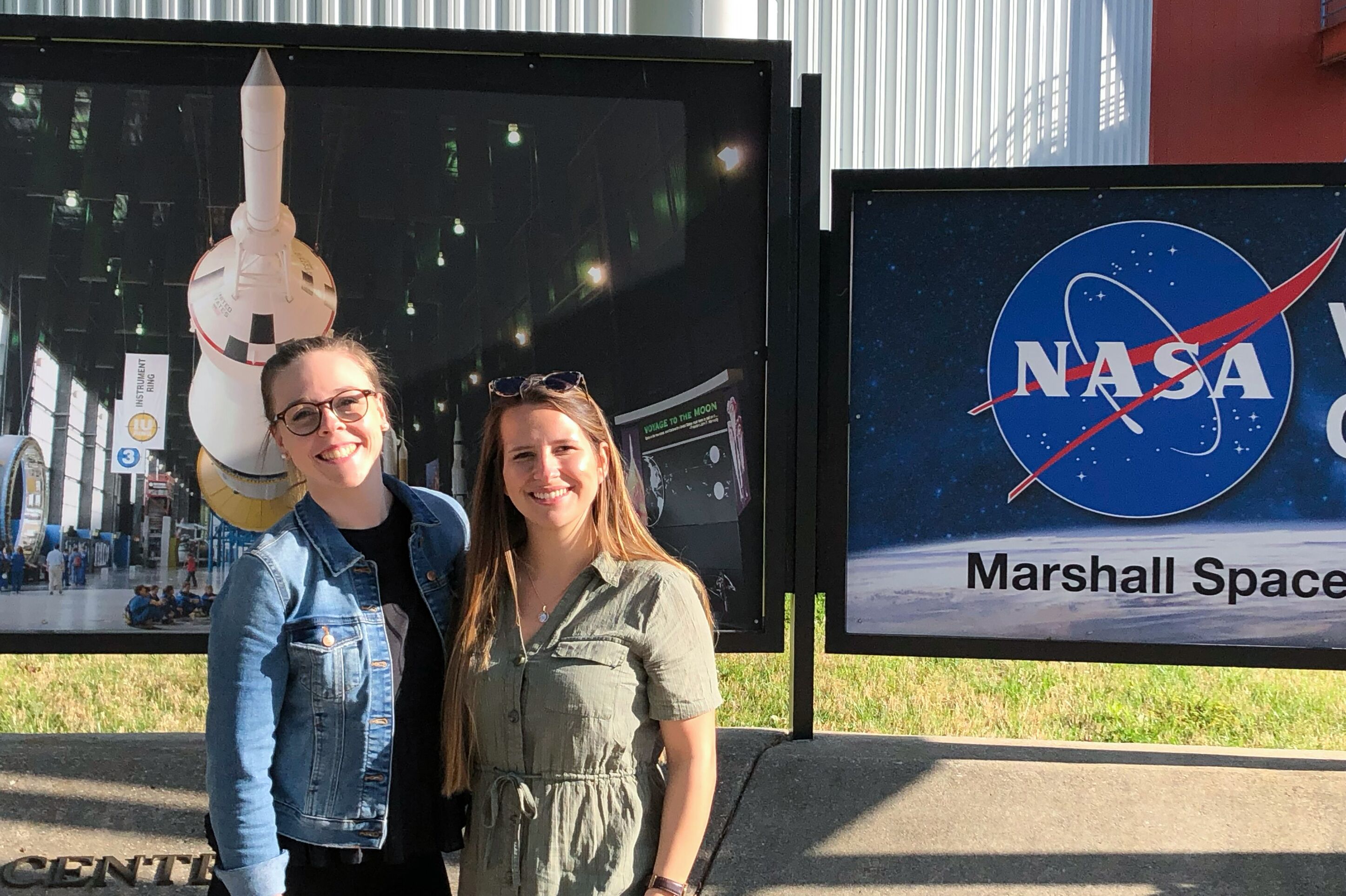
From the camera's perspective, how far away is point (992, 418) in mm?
4035

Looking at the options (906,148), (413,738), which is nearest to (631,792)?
(413,738)

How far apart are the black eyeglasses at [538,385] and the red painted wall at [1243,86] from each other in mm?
13800

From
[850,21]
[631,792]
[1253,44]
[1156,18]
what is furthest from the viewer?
[1253,44]

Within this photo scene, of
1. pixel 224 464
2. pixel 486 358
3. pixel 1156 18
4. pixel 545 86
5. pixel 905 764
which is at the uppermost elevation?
pixel 1156 18

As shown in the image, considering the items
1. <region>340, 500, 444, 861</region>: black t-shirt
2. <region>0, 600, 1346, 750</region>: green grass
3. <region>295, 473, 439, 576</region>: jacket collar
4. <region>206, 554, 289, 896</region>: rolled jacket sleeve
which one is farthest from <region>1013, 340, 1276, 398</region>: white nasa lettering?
<region>206, 554, 289, 896</region>: rolled jacket sleeve

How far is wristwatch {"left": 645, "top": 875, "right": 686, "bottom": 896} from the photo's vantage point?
6.86 ft

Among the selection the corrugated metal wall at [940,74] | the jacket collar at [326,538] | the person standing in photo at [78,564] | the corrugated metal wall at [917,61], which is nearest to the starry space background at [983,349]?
the jacket collar at [326,538]

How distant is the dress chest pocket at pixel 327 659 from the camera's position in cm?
205

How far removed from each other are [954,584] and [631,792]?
2.22 meters

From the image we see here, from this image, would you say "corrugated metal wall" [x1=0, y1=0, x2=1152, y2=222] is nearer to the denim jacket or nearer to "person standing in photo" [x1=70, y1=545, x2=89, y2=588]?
"person standing in photo" [x1=70, y1=545, x2=89, y2=588]

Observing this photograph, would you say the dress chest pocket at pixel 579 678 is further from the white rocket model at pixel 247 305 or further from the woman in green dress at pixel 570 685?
the white rocket model at pixel 247 305

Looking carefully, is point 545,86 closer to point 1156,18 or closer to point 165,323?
point 165,323

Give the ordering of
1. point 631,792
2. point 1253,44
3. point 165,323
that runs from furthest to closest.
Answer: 1. point 1253,44
2. point 165,323
3. point 631,792

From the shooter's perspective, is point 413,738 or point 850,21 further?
point 850,21
